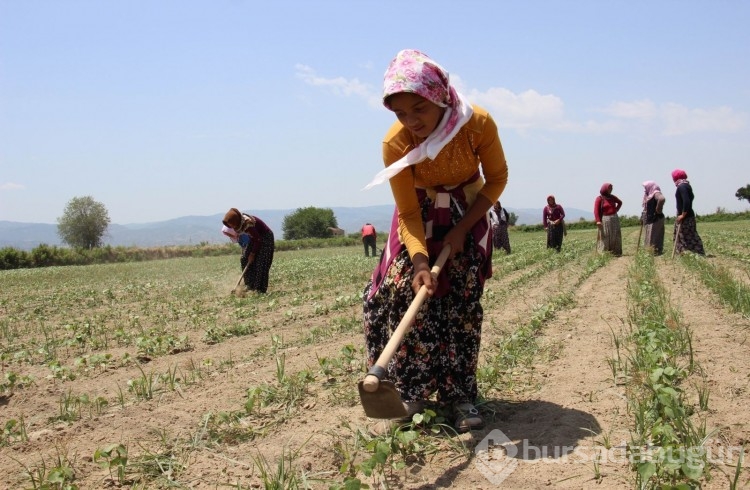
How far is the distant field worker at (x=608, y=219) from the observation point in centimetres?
1309

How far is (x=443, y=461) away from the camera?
2.62 meters

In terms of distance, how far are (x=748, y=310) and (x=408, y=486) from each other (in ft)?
12.3

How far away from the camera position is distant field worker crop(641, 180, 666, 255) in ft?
41.3

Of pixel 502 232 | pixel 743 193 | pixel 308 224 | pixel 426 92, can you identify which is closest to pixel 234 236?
pixel 426 92

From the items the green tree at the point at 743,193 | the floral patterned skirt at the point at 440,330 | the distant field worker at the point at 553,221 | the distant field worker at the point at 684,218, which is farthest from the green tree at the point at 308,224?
the floral patterned skirt at the point at 440,330

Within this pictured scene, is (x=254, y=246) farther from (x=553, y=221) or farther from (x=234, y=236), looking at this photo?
(x=553, y=221)

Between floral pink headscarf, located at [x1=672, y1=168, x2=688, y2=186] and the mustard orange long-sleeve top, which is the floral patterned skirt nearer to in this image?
the mustard orange long-sleeve top

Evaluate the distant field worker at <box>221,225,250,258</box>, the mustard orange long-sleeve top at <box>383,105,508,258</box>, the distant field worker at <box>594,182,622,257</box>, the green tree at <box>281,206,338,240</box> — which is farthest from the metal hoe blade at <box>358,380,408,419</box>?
the green tree at <box>281,206,338,240</box>

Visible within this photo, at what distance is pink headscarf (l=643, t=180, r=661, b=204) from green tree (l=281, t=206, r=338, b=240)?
284ft

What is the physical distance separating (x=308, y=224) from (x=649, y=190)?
292 feet

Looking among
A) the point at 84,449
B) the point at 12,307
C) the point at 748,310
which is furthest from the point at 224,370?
the point at 12,307

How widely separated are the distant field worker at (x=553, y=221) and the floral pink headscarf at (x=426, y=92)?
42.0ft

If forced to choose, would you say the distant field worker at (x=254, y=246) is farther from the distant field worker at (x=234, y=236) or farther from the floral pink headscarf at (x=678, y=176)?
the floral pink headscarf at (x=678, y=176)

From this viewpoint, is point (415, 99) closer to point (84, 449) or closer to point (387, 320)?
point (387, 320)
